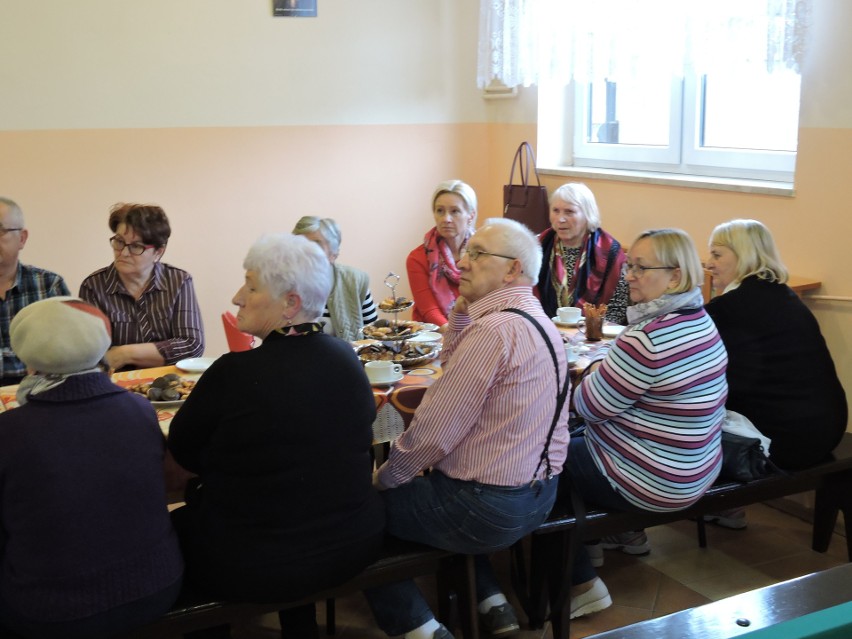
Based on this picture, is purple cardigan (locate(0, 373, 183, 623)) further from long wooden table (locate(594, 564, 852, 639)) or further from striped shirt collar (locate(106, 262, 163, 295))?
striped shirt collar (locate(106, 262, 163, 295))

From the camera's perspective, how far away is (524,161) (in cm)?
486

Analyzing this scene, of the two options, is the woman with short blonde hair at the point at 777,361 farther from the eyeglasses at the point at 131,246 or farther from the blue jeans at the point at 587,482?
the eyeglasses at the point at 131,246

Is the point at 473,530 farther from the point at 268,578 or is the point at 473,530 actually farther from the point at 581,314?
the point at 581,314

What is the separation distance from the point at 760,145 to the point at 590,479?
6.48 ft

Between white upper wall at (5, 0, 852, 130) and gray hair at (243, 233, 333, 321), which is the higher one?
white upper wall at (5, 0, 852, 130)

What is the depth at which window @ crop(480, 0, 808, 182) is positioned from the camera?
A: 3.44m

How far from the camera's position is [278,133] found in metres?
4.63

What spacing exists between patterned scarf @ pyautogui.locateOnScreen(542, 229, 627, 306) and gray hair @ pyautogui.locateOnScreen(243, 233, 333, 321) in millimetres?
1818

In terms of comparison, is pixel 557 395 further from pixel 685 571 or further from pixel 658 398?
pixel 685 571

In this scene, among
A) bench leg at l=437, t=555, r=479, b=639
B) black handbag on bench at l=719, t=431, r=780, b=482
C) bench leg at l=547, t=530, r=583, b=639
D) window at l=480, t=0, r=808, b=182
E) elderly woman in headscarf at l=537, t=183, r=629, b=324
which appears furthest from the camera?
elderly woman in headscarf at l=537, t=183, r=629, b=324

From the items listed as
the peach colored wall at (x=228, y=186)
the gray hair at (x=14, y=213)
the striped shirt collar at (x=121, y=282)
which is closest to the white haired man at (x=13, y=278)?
the gray hair at (x=14, y=213)

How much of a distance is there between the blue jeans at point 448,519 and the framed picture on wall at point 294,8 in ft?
10.1

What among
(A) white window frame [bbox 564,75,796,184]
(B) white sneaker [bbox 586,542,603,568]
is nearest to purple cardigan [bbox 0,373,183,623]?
(B) white sneaker [bbox 586,542,603,568]

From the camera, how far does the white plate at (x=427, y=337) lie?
9.55 ft
